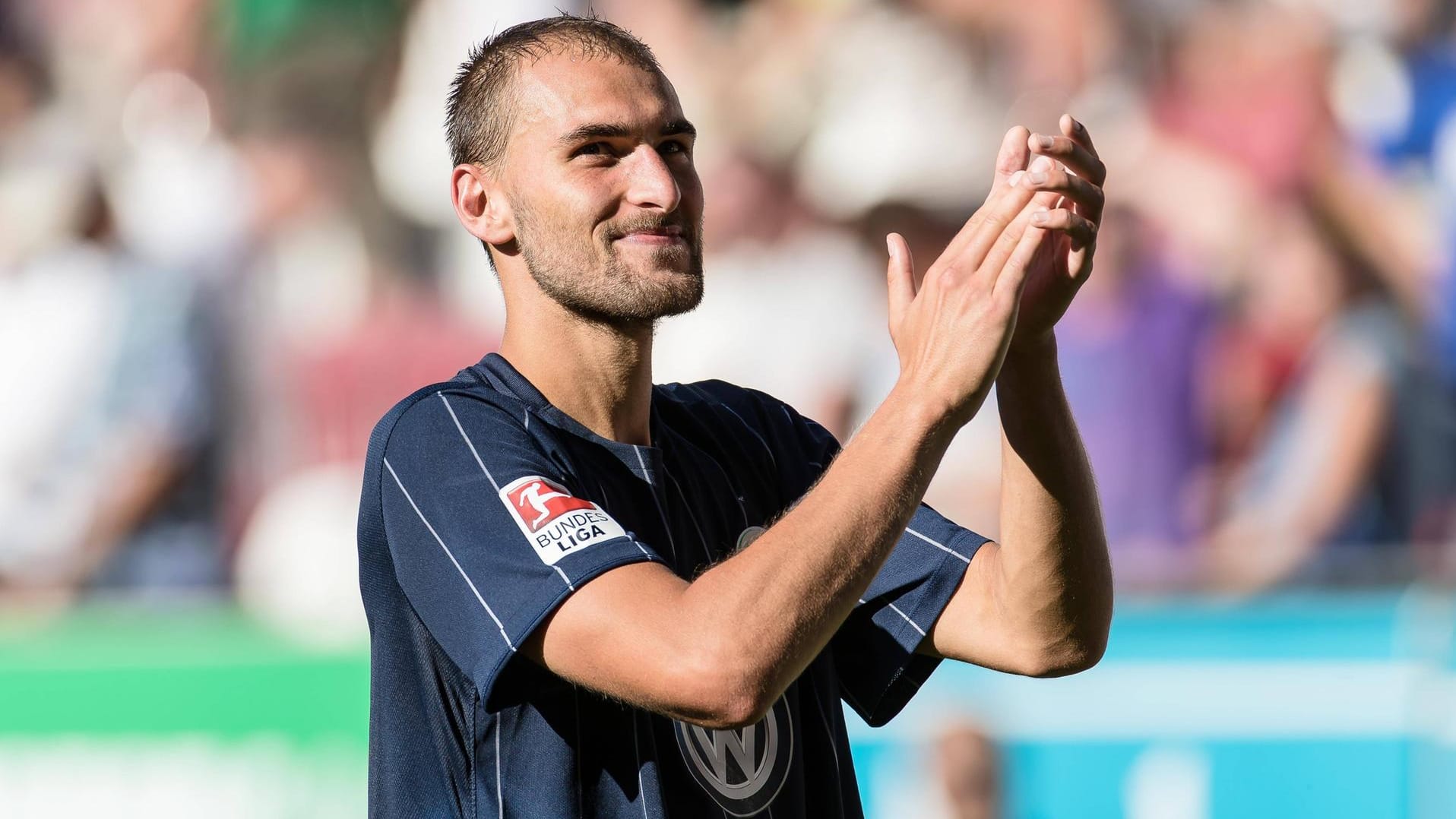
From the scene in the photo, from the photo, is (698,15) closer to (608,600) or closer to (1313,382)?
(1313,382)

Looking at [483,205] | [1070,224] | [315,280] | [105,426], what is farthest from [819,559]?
[105,426]

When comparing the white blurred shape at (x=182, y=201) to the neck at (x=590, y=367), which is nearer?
the neck at (x=590, y=367)

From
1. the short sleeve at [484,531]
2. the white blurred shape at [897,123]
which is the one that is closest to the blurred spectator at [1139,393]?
the white blurred shape at [897,123]

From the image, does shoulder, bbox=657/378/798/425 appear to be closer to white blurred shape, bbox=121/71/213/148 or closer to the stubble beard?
the stubble beard

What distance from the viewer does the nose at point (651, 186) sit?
227 centimetres

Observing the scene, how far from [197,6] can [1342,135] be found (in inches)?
177

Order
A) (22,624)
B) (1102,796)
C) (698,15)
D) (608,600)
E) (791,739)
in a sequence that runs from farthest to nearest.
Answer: (698,15) → (22,624) → (1102,796) → (791,739) → (608,600)

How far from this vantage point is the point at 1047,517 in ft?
7.46

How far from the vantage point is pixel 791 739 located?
2275 mm

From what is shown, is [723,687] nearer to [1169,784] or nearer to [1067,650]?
[1067,650]

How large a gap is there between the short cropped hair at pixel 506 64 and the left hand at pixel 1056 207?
593mm

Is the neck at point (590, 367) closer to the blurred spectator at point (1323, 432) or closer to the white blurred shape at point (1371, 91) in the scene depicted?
the blurred spectator at point (1323, 432)

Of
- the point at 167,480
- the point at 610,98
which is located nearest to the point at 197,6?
the point at 167,480

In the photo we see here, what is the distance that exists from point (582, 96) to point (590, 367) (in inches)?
15.0
